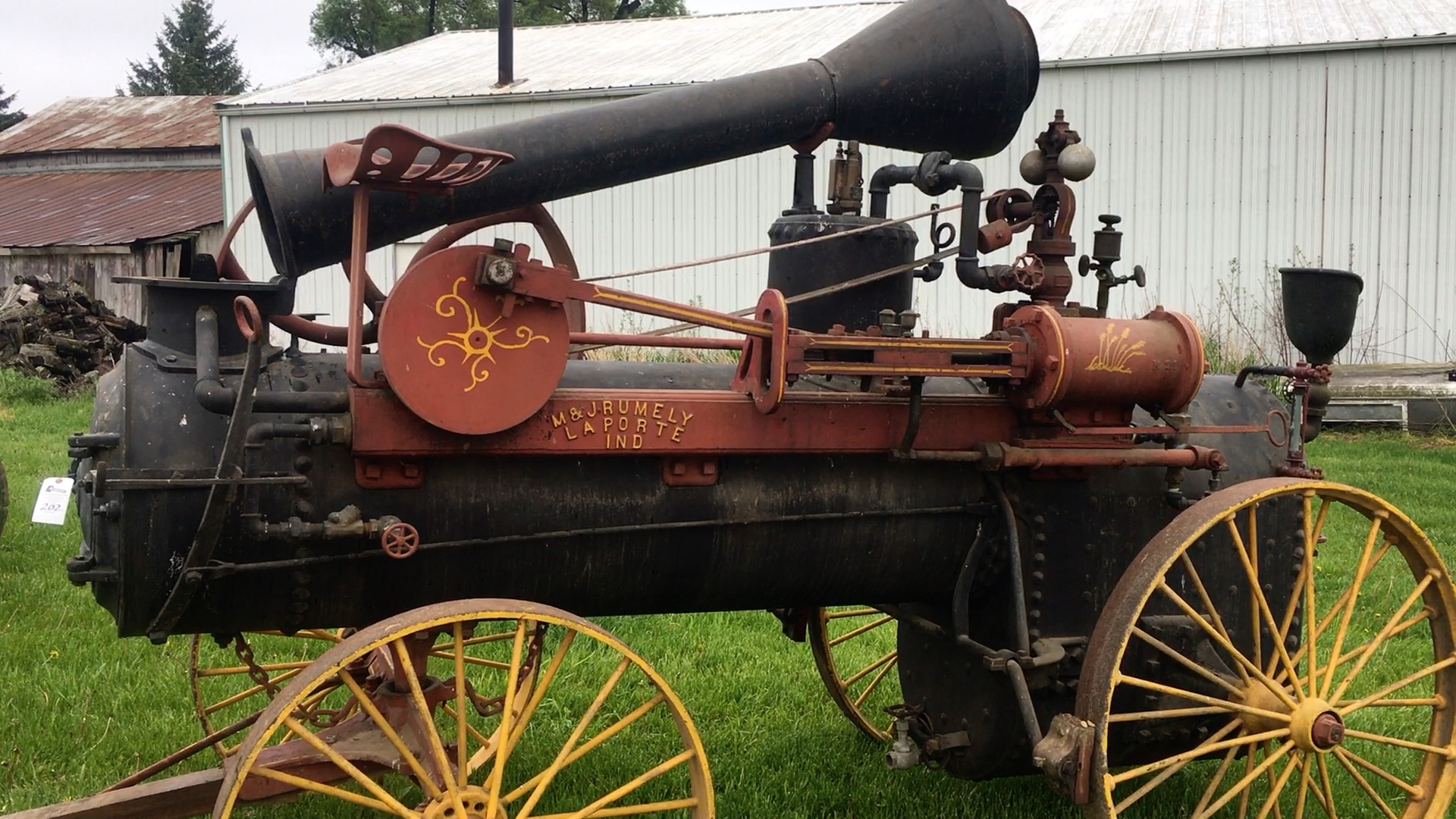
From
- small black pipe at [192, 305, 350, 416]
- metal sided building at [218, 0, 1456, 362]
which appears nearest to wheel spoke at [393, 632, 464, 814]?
small black pipe at [192, 305, 350, 416]

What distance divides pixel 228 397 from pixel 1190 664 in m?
2.30

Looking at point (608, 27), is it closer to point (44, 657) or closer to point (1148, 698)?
point (44, 657)

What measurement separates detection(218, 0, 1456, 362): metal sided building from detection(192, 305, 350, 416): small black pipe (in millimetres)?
9426

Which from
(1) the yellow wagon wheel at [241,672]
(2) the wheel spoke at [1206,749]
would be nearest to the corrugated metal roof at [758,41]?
(1) the yellow wagon wheel at [241,672]

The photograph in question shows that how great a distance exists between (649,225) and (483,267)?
1080cm

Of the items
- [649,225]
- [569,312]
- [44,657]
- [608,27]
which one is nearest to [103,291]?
[608,27]

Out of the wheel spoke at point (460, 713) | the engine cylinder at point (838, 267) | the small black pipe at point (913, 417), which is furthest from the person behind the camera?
the engine cylinder at point (838, 267)

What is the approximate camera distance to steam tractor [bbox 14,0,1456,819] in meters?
2.64

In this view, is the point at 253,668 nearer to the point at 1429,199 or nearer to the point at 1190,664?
the point at 1190,664

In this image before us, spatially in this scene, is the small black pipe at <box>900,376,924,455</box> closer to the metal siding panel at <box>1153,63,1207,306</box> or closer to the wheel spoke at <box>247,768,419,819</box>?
the wheel spoke at <box>247,768,419,819</box>

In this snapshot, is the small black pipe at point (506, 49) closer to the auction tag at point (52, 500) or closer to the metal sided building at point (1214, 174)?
the metal sided building at point (1214, 174)

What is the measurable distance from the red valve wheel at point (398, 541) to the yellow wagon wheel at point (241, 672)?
115 centimetres

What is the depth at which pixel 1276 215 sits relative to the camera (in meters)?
11.9

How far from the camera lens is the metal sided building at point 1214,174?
11.6 meters
